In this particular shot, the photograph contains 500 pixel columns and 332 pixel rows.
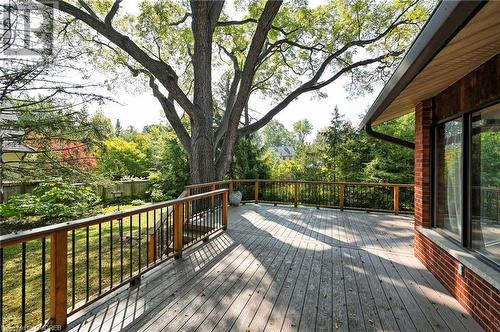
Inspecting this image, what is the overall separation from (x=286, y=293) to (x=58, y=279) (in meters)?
2.18

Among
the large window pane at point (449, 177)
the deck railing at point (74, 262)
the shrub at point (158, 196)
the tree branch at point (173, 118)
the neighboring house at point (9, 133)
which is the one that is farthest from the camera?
the shrub at point (158, 196)

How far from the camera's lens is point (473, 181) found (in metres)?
2.49

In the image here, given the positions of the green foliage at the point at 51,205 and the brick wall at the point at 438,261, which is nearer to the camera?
the brick wall at the point at 438,261

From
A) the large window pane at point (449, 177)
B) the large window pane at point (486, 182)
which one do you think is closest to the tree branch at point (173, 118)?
the large window pane at point (449, 177)

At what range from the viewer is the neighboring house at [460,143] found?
149 cm

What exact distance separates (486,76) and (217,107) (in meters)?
13.4

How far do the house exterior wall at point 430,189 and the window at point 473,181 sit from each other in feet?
0.59

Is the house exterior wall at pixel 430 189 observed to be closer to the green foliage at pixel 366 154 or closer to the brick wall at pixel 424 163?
the brick wall at pixel 424 163

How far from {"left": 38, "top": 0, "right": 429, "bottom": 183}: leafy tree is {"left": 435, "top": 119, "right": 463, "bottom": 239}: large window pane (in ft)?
14.9

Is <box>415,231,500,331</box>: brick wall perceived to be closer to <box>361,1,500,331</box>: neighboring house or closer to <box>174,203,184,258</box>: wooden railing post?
<box>361,1,500,331</box>: neighboring house

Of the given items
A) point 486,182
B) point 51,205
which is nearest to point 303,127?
point 51,205

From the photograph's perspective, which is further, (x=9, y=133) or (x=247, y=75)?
(x=247, y=75)

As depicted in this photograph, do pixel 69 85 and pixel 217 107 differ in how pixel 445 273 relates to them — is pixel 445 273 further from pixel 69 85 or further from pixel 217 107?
pixel 217 107

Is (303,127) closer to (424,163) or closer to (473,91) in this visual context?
(424,163)
